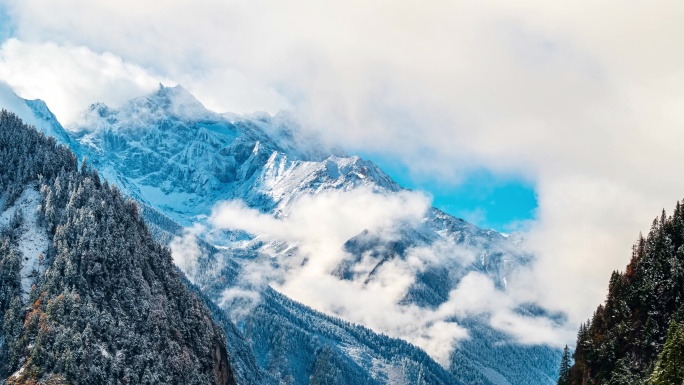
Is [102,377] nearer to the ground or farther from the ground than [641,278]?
nearer to the ground

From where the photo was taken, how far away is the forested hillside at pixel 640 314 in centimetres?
16262

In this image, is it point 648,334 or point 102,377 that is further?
point 102,377

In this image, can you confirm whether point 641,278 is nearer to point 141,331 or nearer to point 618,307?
point 618,307

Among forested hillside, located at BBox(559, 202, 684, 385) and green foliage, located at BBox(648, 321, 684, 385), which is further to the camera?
forested hillside, located at BBox(559, 202, 684, 385)

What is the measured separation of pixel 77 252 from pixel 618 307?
142 meters

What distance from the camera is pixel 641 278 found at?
17938 cm

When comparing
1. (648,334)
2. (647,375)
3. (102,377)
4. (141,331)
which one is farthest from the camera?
(141,331)

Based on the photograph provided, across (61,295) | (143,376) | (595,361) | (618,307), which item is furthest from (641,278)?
(61,295)

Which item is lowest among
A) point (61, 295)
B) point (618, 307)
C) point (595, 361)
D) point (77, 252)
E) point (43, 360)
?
point (43, 360)

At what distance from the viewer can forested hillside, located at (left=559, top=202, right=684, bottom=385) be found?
534ft

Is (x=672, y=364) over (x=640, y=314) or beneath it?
beneath

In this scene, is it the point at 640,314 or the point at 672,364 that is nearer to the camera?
the point at 672,364

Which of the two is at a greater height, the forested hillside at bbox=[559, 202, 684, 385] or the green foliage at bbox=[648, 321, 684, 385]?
the forested hillside at bbox=[559, 202, 684, 385]

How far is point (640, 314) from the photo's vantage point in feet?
568
